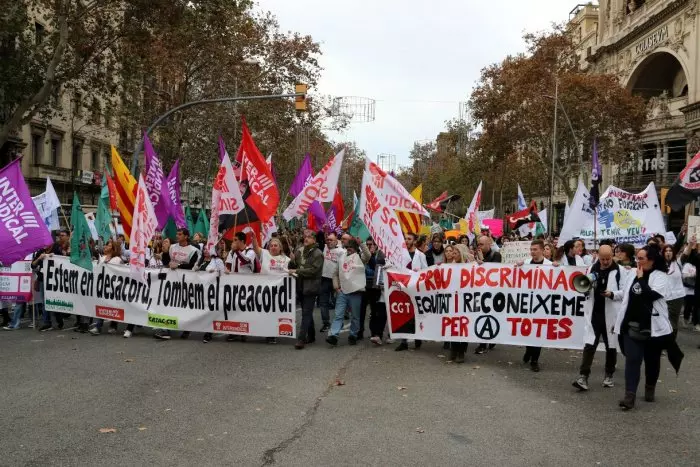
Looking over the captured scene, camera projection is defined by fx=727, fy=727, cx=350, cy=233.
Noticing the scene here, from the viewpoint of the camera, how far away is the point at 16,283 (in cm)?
1178

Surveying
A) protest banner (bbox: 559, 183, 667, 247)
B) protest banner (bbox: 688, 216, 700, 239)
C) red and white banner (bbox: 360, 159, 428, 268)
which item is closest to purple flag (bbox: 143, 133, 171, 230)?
red and white banner (bbox: 360, 159, 428, 268)

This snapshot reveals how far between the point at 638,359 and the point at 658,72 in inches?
1712

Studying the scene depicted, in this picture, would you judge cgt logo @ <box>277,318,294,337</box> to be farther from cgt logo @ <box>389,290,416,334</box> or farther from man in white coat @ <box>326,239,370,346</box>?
cgt logo @ <box>389,290,416,334</box>

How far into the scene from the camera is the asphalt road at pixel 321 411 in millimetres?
5297

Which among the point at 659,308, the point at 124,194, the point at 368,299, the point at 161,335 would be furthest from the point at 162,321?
the point at 659,308

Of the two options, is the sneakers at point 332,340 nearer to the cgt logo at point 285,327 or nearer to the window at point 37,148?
the cgt logo at point 285,327

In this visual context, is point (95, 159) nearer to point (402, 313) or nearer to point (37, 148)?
point (37, 148)

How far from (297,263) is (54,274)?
4235 mm

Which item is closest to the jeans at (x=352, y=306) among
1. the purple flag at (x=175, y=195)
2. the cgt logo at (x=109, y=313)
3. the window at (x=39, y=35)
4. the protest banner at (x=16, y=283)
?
the cgt logo at (x=109, y=313)

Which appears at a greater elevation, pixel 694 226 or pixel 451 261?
pixel 694 226

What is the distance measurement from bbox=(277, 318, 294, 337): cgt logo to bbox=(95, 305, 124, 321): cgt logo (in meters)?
2.61

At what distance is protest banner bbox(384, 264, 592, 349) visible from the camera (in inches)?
355

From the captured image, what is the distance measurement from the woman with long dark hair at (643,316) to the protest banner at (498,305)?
1.77 metres

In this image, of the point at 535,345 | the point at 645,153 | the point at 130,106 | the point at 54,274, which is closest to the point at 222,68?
the point at 130,106
